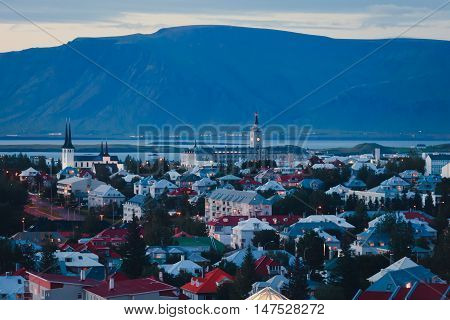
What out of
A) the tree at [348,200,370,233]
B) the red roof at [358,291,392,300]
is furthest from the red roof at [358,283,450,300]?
the tree at [348,200,370,233]

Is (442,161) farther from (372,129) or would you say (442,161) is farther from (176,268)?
(372,129)

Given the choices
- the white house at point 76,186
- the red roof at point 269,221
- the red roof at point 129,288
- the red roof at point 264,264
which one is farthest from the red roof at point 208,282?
the white house at point 76,186

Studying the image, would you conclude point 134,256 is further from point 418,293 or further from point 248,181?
point 248,181

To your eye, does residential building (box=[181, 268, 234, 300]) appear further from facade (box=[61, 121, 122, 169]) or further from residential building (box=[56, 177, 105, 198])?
facade (box=[61, 121, 122, 169])

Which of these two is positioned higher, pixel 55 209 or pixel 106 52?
pixel 106 52

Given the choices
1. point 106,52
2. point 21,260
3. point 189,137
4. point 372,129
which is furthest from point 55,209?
point 106,52

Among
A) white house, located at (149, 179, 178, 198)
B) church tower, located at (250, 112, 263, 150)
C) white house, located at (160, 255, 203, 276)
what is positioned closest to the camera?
white house, located at (160, 255, 203, 276)
